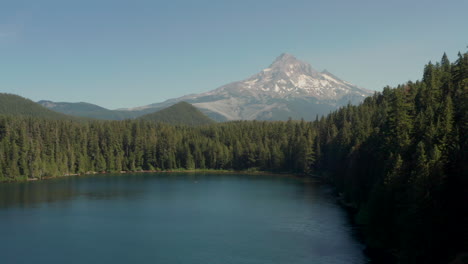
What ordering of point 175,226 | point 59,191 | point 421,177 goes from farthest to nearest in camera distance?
point 59,191
point 175,226
point 421,177

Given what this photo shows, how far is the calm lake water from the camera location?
61.5 meters

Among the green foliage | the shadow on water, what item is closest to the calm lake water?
the shadow on water

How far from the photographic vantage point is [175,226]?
3214 inches

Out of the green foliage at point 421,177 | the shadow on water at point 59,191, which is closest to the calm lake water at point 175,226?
the shadow on water at point 59,191

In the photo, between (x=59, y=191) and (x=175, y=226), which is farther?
(x=59, y=191)

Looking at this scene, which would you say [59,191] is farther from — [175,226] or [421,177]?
[421,177]

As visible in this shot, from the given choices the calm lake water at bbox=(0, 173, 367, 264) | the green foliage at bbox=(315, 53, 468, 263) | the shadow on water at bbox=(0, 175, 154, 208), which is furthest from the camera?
the shadow on water at bbox=(0, 175, 154, 208)

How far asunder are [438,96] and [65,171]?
154663 millimetres

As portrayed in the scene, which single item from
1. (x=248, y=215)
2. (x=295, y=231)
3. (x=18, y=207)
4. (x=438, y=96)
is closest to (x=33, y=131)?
(x=18, y=207)

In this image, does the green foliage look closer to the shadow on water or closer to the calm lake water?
the calm lake water

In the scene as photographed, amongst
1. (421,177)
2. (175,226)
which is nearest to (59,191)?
(175,226)

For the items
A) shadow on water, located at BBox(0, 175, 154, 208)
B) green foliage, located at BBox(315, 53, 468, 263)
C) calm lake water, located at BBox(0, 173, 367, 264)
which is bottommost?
calm lake water, located at BBox(0, 173, 367, 264)

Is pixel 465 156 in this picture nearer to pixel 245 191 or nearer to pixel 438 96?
pixel 438 96

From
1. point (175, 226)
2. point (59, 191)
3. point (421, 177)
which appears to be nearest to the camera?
point (421, 177)
